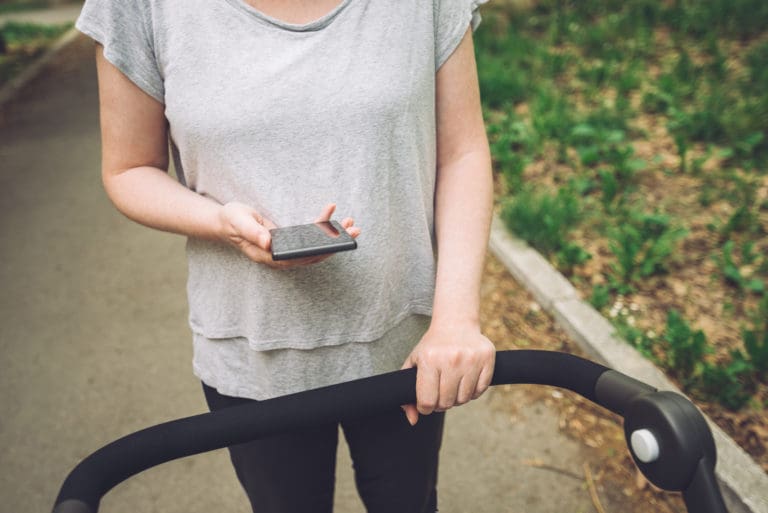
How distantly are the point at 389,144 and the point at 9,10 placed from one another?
19.0 metres

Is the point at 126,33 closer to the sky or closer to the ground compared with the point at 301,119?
closer to the sky

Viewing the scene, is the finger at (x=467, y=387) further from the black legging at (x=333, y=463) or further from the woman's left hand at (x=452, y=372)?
the black legging at (x=333, y=463)

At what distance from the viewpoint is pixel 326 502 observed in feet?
4.53

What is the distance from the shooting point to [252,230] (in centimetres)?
88

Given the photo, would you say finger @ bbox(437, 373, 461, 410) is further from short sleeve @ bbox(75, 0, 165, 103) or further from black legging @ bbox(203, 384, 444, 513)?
short sleeve @ bbox(75, 0, 165, 103)

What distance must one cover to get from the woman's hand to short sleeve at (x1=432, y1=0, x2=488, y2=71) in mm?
355

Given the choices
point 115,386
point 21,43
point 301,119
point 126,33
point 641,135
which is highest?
point 126,33

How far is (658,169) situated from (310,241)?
→ 3.72m

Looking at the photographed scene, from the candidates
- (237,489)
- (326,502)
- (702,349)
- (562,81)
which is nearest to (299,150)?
(326,502)

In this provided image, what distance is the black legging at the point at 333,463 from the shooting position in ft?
4.07

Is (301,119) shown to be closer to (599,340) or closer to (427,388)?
(427,388)

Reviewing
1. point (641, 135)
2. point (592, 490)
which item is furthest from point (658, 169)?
point (592, 490)

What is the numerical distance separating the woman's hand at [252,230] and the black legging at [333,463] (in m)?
0.40

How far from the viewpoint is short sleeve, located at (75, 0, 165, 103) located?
931 mm
